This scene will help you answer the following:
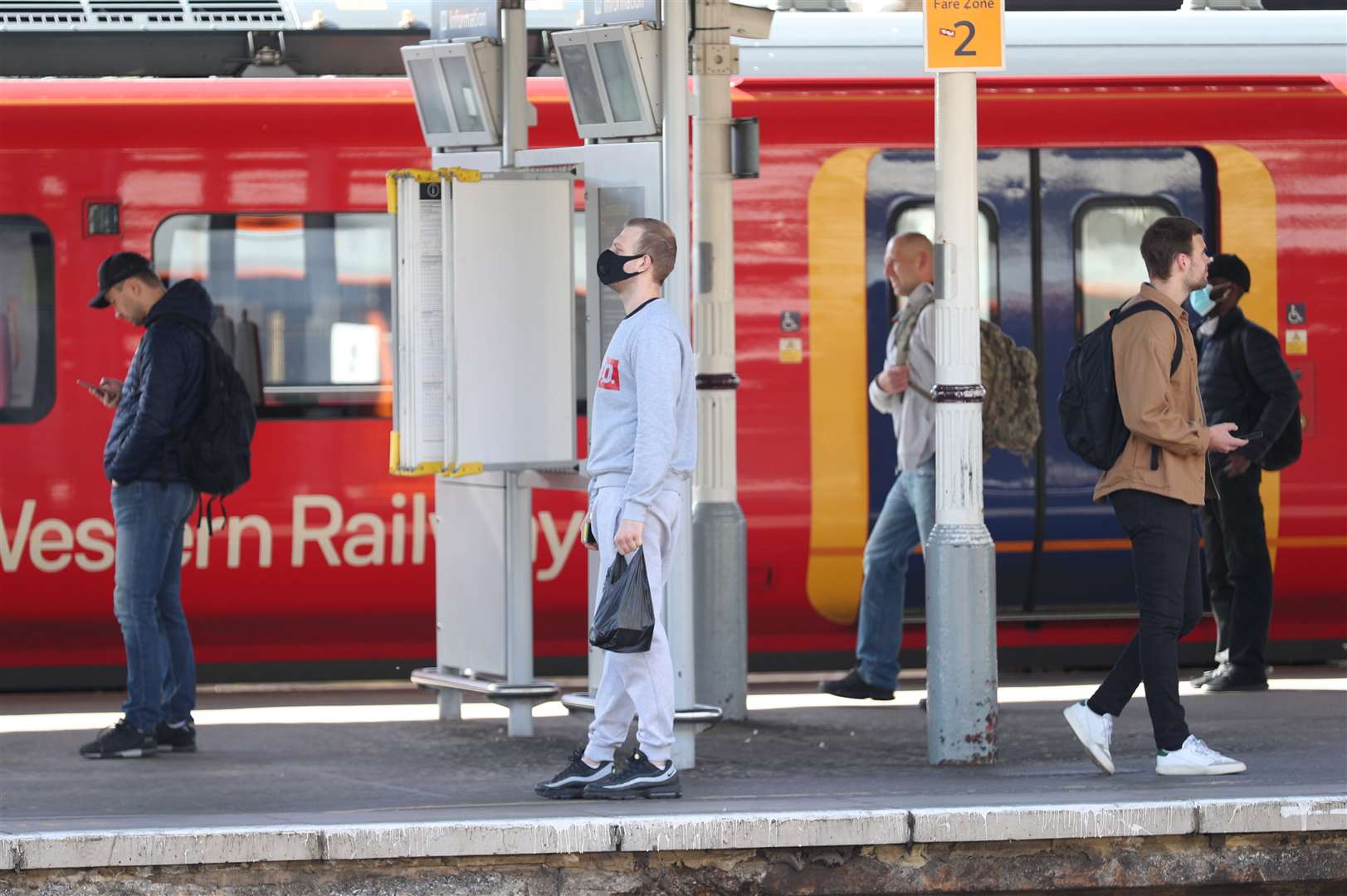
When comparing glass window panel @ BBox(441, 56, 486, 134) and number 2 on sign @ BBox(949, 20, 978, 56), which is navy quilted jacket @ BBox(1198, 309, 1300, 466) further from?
glass window panel @ BBox(441, 56, 486, 134)

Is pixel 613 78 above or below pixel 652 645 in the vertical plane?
above

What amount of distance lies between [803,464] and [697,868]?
4218 millimetres

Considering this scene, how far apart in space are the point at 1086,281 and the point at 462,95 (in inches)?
134

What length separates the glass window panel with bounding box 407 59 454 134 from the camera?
8.80 m

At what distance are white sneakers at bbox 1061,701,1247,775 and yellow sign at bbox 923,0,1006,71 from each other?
2149 mm

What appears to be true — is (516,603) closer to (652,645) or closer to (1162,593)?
(652,645)

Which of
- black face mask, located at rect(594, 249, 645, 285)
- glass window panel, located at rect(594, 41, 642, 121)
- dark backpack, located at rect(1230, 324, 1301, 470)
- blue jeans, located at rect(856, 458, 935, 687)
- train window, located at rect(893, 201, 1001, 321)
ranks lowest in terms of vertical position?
blue jeans, located at rect(856, 458, 935, 687)

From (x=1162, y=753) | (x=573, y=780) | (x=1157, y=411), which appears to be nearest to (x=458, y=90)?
(x=573, y=780)

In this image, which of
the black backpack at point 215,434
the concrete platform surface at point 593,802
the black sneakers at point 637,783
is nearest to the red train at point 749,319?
the concrete platform surface at point 593,802

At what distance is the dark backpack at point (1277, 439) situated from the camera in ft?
31.4

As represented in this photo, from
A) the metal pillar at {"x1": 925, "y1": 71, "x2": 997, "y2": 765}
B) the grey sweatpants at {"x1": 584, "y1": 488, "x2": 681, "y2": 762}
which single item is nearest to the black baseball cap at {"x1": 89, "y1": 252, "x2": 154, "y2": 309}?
the grey sweatpants at {"x1": 584, "y1": 488, "x2": 681, "y2": 762}

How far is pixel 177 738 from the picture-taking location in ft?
27.2

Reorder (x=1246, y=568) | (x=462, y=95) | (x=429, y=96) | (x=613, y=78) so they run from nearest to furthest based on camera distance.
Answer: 1. (x=613, y=78)
2. (x=462, y=95)
3. (x=429, y=96)
4. (x=1246, y=568)

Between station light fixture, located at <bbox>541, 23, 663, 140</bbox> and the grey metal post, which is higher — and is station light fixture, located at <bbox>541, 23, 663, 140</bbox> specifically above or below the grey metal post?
above
